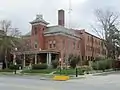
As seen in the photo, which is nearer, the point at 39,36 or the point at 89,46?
the point at 39,36

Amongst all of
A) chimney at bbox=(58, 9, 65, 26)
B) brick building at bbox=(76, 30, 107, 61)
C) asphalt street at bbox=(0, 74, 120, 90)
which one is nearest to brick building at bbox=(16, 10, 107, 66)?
chimney at bbox=(58, 9, 65, 26)

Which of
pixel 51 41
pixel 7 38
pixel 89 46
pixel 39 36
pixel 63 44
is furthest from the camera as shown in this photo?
pixel 89 46

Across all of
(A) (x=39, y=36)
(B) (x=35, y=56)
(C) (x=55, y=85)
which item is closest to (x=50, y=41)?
(A) (x=39, y=36)

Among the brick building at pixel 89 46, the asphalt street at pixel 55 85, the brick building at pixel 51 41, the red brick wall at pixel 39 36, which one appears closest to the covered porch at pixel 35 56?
the brick building at pixel 51 41

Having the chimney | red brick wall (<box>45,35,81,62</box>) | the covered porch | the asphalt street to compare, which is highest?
the chimney

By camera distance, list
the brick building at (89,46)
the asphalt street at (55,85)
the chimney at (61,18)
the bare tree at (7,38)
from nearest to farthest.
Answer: the asphalt street at (55,85) < the bare tree at (7,38) < the chimney at (61,18) < the brick building at (89,46)

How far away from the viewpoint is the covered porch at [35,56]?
172 feet

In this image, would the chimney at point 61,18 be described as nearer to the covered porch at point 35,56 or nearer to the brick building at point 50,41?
the brick building at point 50,41

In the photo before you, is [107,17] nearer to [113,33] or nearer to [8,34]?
[113,33]

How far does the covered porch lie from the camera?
5231 centimetres

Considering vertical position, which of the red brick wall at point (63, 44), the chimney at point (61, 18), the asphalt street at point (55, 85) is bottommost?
the asphalt street at point (55, 85)

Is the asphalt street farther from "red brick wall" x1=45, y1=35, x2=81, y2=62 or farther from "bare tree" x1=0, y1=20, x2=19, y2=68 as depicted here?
"red brick wall" x1=45, y1=35, x2=81, y2=62

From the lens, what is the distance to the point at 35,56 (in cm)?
5378

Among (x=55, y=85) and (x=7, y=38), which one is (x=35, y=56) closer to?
(x=7, y=38)
